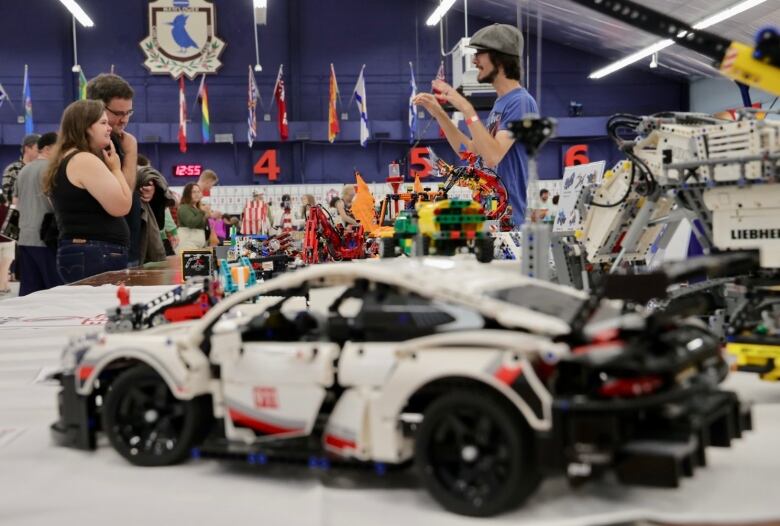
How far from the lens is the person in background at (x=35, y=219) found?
6.12 meters

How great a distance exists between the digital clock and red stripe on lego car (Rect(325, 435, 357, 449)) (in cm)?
2059

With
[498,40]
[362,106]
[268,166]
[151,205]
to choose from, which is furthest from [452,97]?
[268,166]

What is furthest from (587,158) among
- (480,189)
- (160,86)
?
(480,189)

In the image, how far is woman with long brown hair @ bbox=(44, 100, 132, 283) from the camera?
4.47 m

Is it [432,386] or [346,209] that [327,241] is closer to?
[346,209]

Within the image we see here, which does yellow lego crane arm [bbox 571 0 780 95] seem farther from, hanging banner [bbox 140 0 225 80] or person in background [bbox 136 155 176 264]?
hanging banner [bbox 140 0 225 80]

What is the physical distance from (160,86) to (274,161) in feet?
13.2

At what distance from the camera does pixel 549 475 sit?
2006 millimetres

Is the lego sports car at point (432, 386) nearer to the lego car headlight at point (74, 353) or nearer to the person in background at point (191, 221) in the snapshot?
the lego car headlight at point (74, 353)

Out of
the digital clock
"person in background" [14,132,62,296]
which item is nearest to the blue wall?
the digital clock

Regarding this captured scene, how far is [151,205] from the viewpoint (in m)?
6.70

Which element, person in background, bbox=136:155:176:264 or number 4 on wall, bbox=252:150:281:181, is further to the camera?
number 4 on wall, bbox=252:150:281:181

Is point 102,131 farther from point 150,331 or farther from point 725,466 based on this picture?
point 725,466

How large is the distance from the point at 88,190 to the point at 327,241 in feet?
11.0
